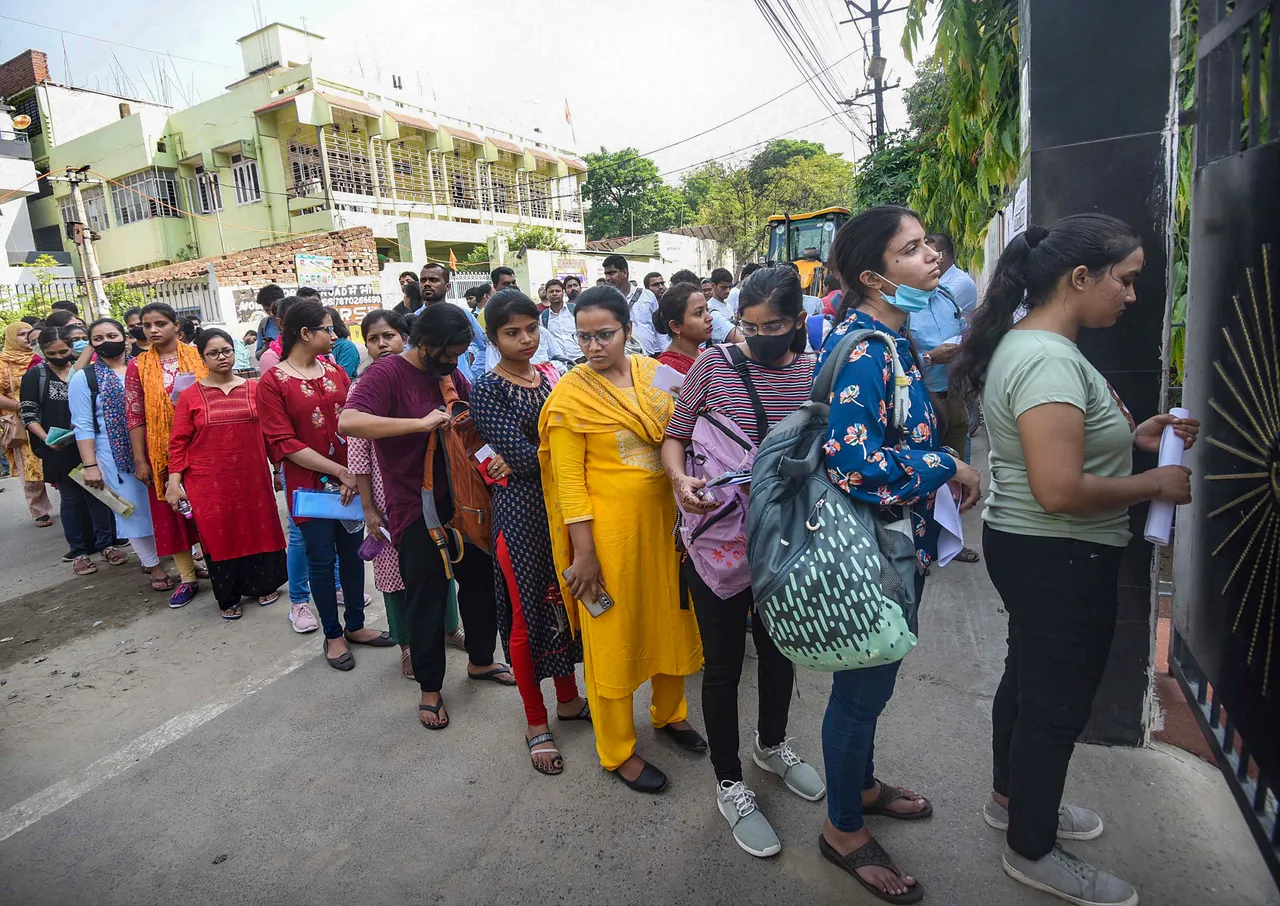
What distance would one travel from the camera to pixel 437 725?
302cm

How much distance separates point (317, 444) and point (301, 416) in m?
0.16

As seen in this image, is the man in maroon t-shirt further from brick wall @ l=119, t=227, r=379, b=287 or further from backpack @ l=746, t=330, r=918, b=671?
brick wall @ l=119, t=227, r=379, b=287

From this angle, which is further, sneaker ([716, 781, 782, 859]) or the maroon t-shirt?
the maroon t-shirt

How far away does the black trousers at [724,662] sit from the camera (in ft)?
7.30

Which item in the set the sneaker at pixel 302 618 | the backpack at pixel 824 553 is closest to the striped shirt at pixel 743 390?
the backpack at pixel 824 553

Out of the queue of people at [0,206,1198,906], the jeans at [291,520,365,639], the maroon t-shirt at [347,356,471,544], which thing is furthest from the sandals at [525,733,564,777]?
the jeans at [291,520,365,639]

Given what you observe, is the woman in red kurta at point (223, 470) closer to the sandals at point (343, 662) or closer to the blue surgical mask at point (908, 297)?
the sandals at point (343, 662)

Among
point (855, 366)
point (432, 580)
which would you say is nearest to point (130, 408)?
point (432, 580)

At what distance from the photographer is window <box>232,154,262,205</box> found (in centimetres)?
2336

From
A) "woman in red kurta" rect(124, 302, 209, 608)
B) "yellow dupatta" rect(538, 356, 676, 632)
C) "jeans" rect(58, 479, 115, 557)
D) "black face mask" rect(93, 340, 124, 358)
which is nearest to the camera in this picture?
"yellow dupatta" rect(538, 356, 676, 632)

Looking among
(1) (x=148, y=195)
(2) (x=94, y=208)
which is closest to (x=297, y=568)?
(1) (x=148, y=195)

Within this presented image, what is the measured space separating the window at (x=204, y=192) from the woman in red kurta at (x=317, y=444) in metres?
25.1

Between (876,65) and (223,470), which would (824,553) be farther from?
(876,65)

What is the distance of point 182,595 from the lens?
472 centimetres
